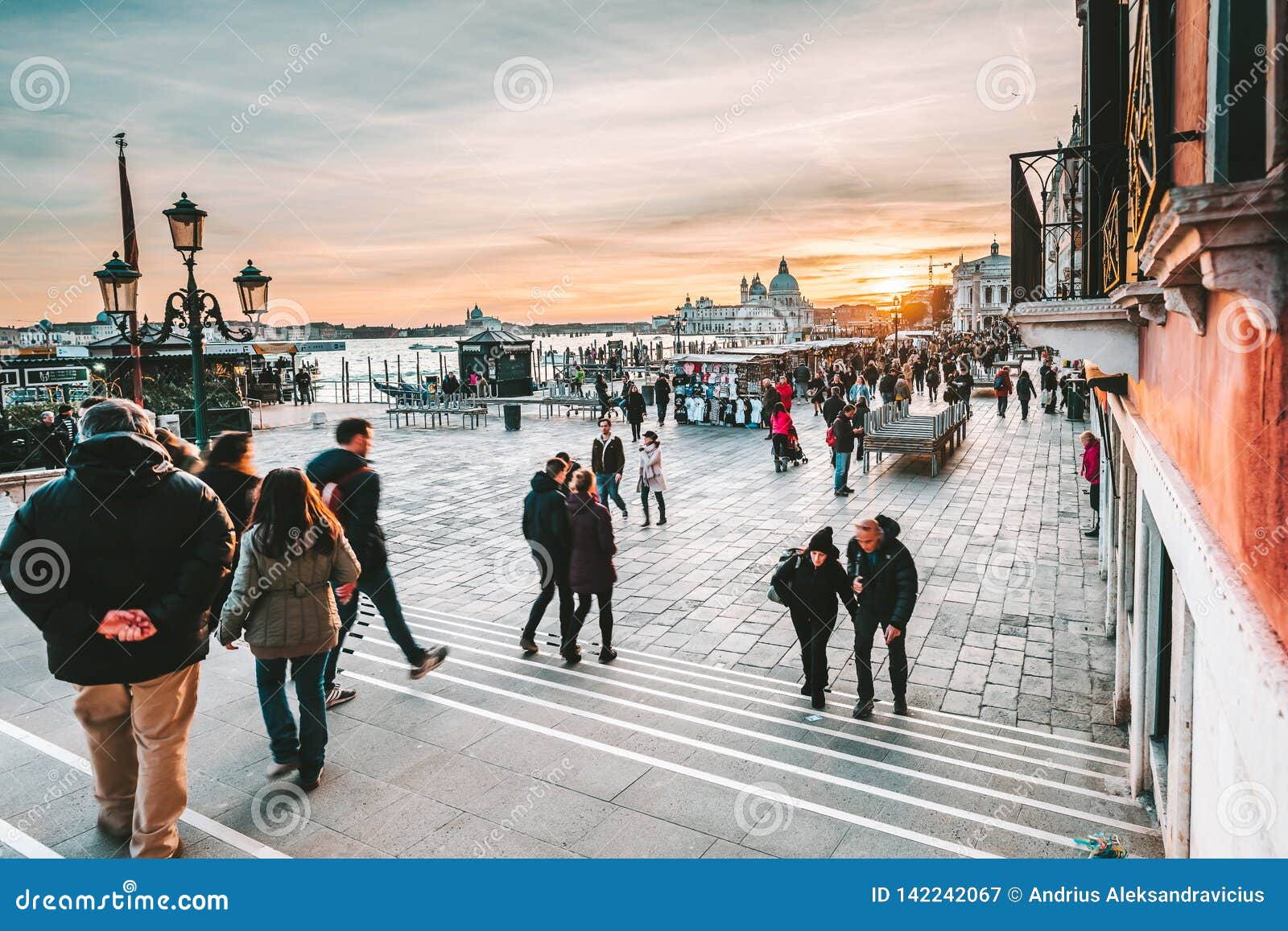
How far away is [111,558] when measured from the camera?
3518mm

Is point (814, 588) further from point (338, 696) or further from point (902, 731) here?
point (338, 696)

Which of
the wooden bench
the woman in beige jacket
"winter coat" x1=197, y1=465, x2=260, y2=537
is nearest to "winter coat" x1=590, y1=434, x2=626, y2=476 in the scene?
"winter coat" x1=197, y1=465, x2=260, y2=537

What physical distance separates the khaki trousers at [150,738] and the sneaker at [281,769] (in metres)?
0.68

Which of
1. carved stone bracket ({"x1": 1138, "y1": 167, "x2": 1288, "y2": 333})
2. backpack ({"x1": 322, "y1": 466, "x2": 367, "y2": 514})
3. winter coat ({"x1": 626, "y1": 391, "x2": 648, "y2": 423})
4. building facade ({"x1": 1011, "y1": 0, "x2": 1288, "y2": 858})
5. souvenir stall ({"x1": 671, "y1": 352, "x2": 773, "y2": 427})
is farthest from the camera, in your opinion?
souvenir stall ({"x1": 671, "y1": 352, "x2": 773, "y2": 427})

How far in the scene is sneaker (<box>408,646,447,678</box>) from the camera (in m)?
5.81

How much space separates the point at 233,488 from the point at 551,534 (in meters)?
2.18

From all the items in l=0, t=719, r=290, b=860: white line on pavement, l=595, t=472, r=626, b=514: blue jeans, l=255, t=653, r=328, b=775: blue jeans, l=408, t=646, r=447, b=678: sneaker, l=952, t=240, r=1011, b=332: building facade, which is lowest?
l=0, t=719, r=290, b=860: white line on pavement

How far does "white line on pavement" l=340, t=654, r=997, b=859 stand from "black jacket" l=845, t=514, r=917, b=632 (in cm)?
151

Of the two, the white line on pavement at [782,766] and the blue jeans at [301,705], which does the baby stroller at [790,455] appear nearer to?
the white line on pavement at [782,766]

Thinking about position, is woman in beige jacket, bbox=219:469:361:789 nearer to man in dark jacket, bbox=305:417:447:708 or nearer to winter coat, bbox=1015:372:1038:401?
man in dark jacket, bbox=305:417:447:708

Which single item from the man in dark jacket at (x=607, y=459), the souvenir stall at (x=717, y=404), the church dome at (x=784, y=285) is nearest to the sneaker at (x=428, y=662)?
the man in dark jacket at (x=607, y=459)

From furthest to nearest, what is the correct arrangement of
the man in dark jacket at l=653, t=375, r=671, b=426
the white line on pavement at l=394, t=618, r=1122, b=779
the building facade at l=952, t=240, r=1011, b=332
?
the building facade at l=952, t=240, r=1011, b=332, the man in dark jacket at l=653, t=375, r=671, b=426, the white line on pavement at l=394, t=618, r=1122, b=779
